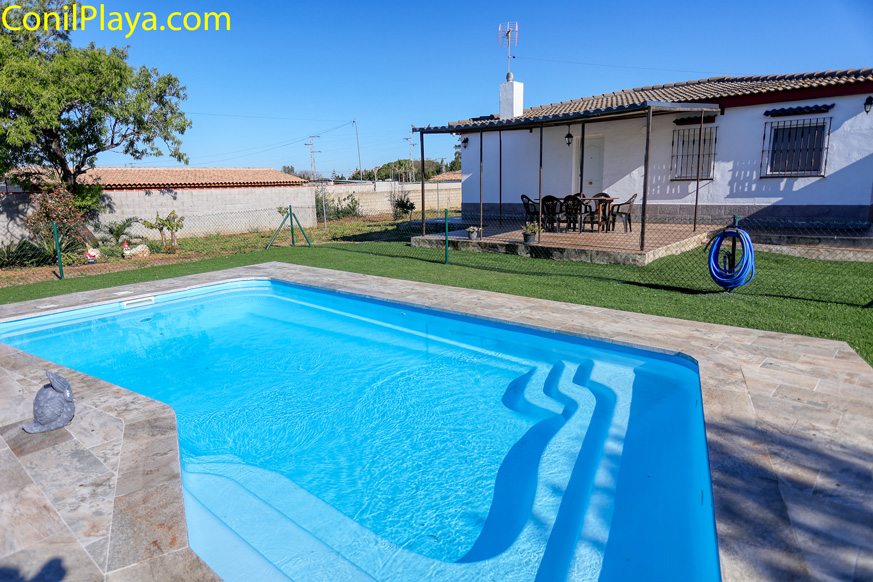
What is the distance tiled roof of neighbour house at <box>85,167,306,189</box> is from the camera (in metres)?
18.8

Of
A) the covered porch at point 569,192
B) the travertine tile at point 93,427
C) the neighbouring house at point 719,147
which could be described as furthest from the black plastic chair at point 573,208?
the travertine tile at point 93,427

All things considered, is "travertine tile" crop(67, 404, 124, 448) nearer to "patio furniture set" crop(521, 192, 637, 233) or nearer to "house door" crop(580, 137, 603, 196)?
"patio furniture set" crop(521, 192, 637, 233)

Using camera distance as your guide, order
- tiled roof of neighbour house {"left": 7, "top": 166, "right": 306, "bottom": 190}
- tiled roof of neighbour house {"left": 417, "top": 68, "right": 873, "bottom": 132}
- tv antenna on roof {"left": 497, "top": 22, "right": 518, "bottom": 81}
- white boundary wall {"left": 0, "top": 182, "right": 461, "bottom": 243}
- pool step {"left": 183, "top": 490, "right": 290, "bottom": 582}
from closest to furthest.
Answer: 1. pool step {"left": 183, "top": 490, "right": 290, "bottom": 582}
2. tiled roof of neighbour house {"left": 417, "top": 68, "right": 873, "bottom": 132}
3. white boundary wall {"left": 0, "top": 182, "right": 461, "bottom": 243}
4. tv antenna on roof {"left": 497, "top": 22, "right": 518, "bottom": 81}
5. tiled roof of neighbour house {"left": 7, "top": 166, "right": 306, "bottom": 190}

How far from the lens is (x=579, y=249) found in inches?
387

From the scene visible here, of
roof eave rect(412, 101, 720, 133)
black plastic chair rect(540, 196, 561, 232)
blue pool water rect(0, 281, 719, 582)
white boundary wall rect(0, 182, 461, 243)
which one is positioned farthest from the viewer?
white boundary wall rect(0, 182, 461, 243)

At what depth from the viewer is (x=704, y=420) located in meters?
3.49

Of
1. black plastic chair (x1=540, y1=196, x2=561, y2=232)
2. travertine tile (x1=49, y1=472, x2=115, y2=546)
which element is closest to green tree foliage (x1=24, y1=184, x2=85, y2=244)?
travertine tile (x1=49, y1=472, x2=115, y2=546)

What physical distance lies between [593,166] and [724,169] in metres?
3.39

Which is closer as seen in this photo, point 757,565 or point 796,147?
point 757,565

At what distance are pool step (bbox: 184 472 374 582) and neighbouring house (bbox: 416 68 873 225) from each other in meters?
7.59

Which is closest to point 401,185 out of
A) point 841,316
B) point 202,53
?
point 202,53

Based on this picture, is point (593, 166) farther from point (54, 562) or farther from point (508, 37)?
point (54, 562)

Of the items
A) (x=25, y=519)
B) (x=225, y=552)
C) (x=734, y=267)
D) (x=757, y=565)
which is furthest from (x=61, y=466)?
(x=734, y=267)

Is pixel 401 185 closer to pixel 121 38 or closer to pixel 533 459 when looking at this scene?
pixel 121 38
